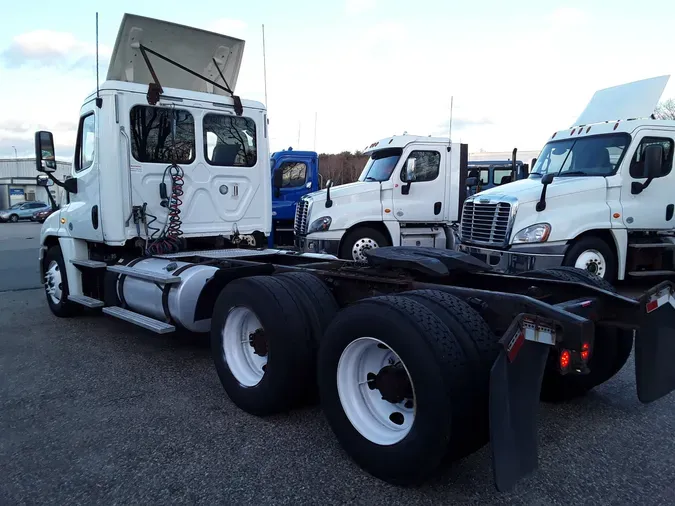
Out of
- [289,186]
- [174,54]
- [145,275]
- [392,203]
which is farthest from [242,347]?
[289,186]

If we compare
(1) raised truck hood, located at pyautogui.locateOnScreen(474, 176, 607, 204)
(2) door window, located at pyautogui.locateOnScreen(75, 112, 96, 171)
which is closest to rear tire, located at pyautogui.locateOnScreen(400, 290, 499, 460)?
(2) door window, located at pyautogui.locateOnScreen(75, 112, 96, 171)

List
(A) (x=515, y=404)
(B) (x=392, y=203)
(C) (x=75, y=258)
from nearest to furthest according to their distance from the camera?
(A) (x=515, y=404), (C) (x=75, y=258), (B) (x=392, y=203)

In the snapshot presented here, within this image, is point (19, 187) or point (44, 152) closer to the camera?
point (44, 152)

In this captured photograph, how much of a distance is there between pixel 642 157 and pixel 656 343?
634 centimetres

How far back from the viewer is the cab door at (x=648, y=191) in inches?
338

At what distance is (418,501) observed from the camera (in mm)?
2936

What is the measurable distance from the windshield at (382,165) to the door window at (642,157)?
13.8ft

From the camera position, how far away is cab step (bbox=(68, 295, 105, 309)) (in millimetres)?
6348

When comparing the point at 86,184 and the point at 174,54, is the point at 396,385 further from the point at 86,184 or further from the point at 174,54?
the point at 174,54

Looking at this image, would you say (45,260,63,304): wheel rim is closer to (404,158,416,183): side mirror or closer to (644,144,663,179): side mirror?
(404,158,416,183): side mirror

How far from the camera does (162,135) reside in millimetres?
6453

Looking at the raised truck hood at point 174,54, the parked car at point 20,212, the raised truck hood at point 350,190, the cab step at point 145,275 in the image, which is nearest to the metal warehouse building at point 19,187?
the parked car at point 20,212

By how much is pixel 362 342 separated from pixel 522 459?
1.08 meters

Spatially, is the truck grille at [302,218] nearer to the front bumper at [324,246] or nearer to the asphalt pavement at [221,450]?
the front bumper at [324,246]
